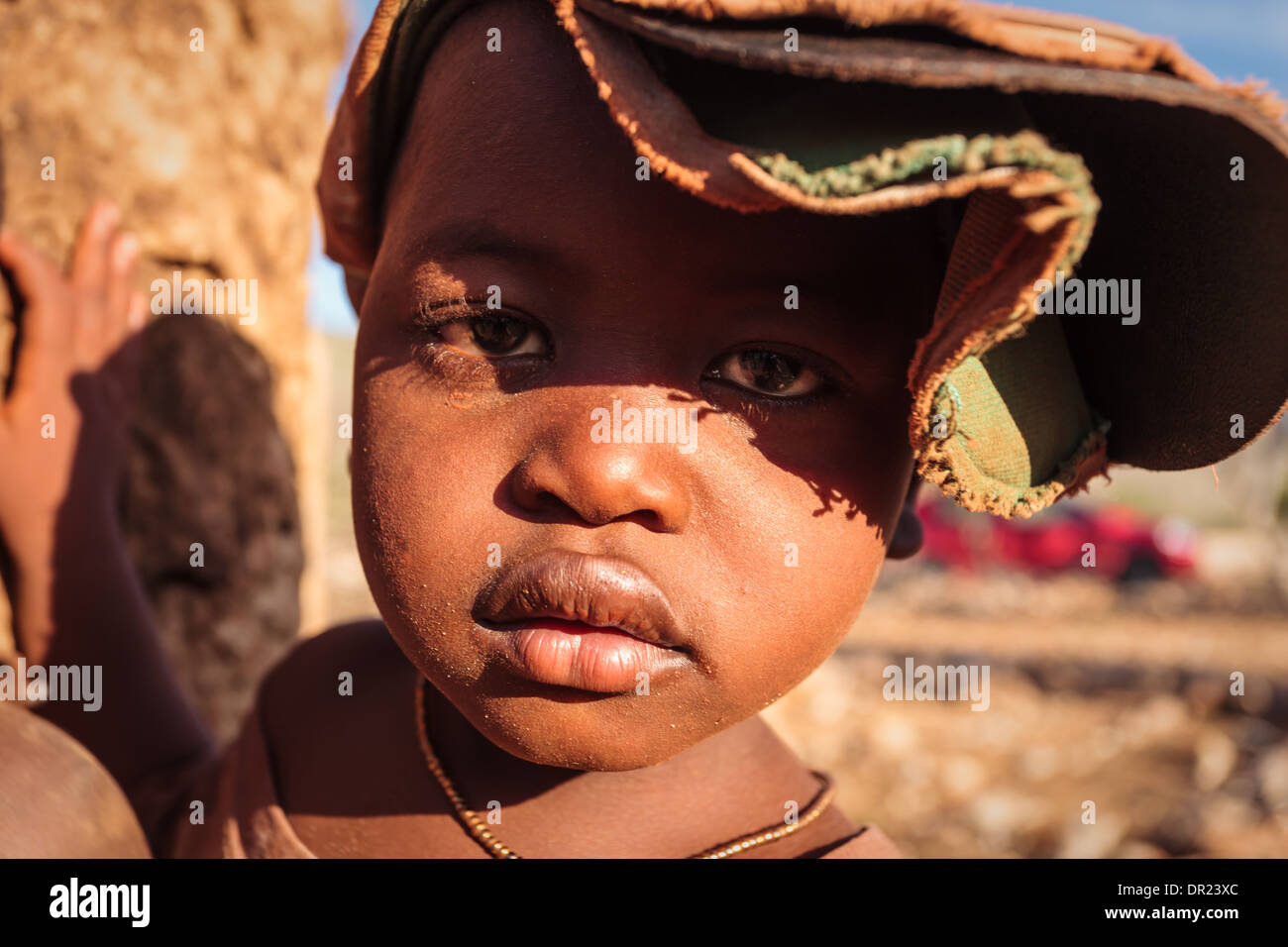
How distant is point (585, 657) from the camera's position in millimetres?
1130

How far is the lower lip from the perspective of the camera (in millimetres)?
1129

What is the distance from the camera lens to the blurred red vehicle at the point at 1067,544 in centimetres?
1513

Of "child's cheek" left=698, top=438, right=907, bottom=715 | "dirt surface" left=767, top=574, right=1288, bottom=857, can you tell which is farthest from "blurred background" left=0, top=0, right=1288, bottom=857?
"child's cheek" left=698, top=438, right=907, bottom=715

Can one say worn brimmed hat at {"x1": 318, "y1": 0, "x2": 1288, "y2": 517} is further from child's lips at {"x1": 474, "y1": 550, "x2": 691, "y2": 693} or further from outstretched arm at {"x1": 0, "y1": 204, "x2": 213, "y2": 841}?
outstretched arm at {"x1": 0, "y1": 204, "x2": 213, "y2": 841}

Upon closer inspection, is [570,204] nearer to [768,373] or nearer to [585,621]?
[768,373]

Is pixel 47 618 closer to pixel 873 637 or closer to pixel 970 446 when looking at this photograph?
pixel 970 446

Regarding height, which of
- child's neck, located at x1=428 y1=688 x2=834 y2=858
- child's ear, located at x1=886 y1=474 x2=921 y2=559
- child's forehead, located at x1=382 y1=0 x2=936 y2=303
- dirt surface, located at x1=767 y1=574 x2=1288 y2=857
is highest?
child's forehead, located at x1=382 y1=0 x2=936 y2=303

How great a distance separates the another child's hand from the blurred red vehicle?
1342 cm

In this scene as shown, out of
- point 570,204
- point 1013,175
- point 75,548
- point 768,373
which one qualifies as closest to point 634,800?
point 768,373

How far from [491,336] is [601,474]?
261 millimetres

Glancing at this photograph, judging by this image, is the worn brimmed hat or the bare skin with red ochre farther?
the bare skin with red ochre

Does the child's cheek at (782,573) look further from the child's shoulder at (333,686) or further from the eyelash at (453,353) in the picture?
the child's shoulder at (333,686)
